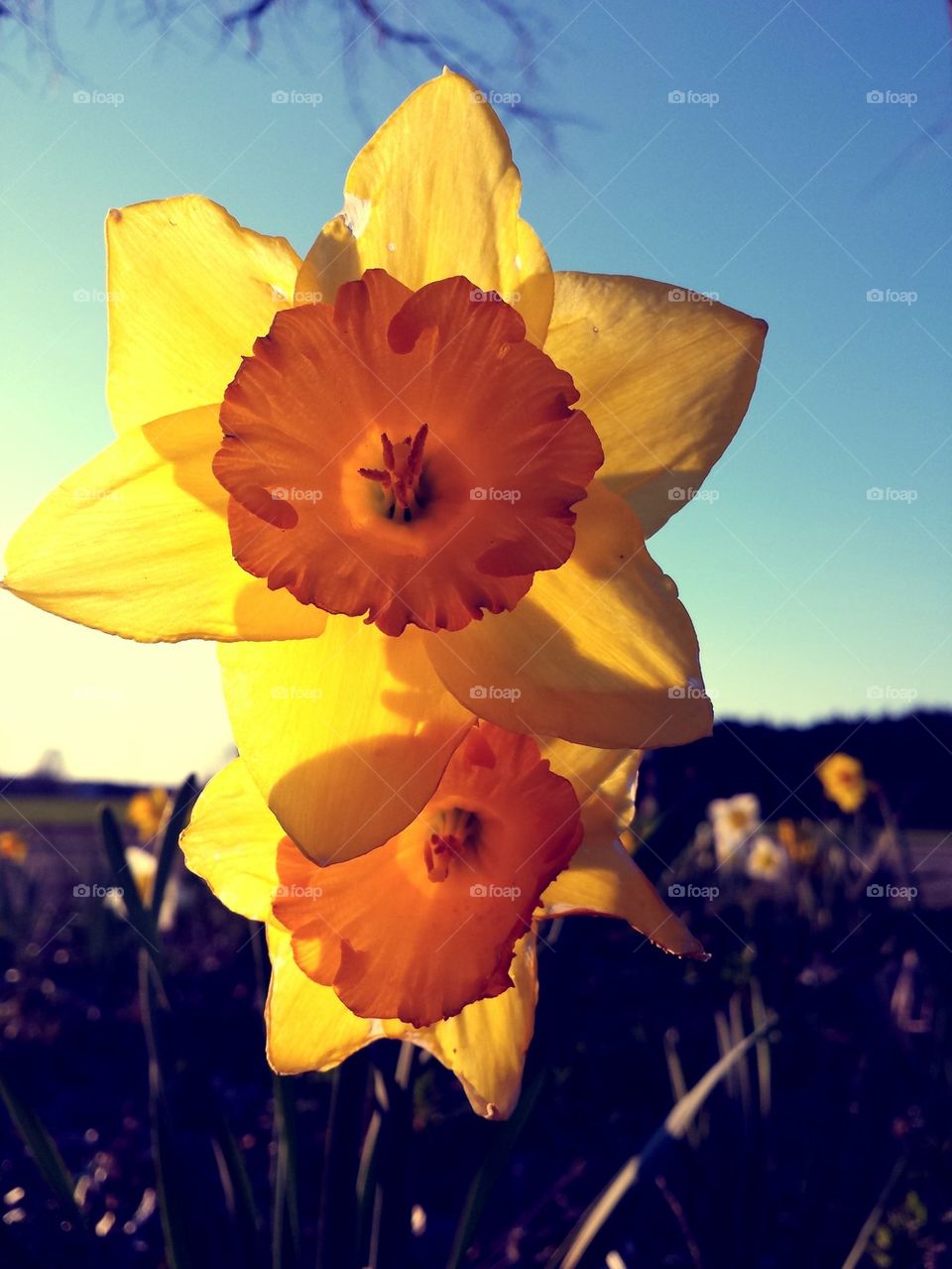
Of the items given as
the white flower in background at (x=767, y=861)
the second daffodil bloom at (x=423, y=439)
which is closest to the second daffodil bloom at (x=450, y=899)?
the second daffodil bloom at (x=423, y=439)

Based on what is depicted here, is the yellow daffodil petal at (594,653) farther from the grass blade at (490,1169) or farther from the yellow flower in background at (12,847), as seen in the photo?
the yellow flower in background at (12,847)

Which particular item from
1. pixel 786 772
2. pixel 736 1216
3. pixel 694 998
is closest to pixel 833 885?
pixel 694 998

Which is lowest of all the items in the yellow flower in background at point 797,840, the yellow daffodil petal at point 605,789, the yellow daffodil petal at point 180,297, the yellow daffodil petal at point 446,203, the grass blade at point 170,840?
the yellow flower in background at point 797,840

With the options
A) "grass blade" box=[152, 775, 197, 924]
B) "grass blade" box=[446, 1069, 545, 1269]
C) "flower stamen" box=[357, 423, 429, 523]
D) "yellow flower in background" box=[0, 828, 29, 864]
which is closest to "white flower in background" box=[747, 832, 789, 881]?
"yellow flower in background" box=[0, 828, 29, 864]

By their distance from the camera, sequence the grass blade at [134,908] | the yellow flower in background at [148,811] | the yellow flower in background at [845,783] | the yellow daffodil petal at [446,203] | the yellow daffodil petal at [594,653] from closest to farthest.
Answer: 1. the yellow daffodil petal at [594,653]
2. the yellow daffodil petal at [446,203]
3. the grass blade at [134,908]
4. the yellow flower in background at [148,811]
5. the yellow flower in background at [845,783]

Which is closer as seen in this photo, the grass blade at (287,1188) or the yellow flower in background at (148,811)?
the grass blade at (287,1188)

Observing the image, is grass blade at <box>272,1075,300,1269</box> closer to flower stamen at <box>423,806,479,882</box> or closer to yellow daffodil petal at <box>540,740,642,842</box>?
flower stamen at <box>423,806,479,882</box>

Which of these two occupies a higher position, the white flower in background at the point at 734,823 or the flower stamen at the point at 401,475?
the flower stamen at the point at 401,475

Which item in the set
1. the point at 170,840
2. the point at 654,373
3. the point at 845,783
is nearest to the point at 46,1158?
the point at 170,840
